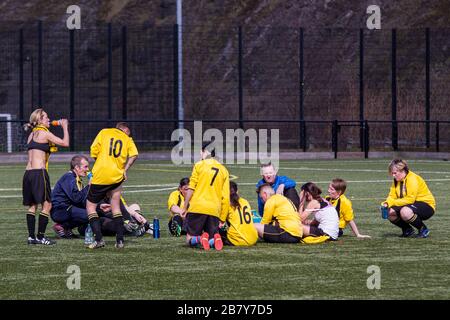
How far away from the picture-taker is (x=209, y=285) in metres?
11.7

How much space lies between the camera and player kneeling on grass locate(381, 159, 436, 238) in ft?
52.2

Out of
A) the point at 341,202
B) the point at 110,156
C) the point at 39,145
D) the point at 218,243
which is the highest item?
the point at 39,145

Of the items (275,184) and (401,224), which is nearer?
(401,224)

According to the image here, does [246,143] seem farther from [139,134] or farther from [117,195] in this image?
[117,195]

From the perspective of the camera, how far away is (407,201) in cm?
1606

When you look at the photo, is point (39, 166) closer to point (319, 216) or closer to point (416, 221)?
point (319, 216)

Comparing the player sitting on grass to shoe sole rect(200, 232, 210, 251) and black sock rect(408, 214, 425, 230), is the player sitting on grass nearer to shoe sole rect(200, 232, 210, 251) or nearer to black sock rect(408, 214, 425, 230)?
shoe sole rect(200, 232, 210, 251)

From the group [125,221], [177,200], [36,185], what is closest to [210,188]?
[36,185]

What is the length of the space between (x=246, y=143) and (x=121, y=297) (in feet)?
132

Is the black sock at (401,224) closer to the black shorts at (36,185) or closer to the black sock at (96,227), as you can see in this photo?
the black sock at (96,227)

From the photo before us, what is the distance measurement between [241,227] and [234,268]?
7.32 feet

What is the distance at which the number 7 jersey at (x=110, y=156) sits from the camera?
14898 millimetres

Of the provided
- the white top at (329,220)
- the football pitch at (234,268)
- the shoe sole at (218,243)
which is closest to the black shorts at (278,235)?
the football pitch at (234,268)

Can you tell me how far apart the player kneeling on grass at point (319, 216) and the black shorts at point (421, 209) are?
1002mm
